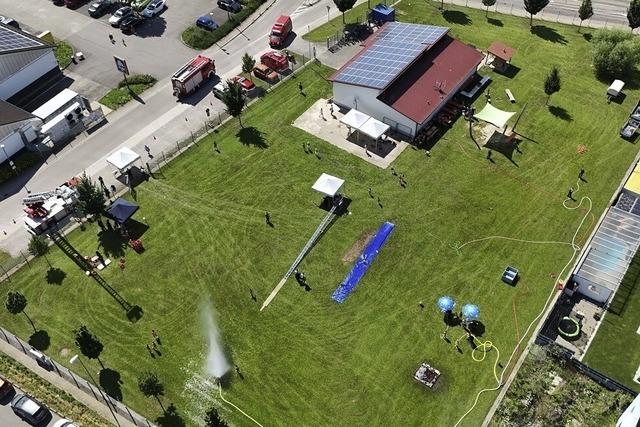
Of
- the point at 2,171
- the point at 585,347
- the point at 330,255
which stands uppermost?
the point at 2,171

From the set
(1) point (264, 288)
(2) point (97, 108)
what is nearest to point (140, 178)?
(2) point (97, 108)

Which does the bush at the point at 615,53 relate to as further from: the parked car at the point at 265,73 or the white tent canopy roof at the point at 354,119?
the parked car at the point at 265,73

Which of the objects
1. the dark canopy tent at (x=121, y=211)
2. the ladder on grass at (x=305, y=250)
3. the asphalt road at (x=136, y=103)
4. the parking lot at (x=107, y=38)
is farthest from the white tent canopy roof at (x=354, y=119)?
the parking lot at (x=107, y=38)

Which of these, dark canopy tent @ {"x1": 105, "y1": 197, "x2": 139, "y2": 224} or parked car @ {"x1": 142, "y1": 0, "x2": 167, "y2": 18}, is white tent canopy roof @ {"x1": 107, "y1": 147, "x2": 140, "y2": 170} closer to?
dark canopy tent @ {"x1": 105, "y1": 197, "x2": 139, "y2": 224}

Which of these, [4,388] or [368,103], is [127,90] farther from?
[4,388]

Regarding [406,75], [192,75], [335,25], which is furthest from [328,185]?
[335,25]

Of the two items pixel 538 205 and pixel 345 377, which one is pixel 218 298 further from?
pixel 538 205

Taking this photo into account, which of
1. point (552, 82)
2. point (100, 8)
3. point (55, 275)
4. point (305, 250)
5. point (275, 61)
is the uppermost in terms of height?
point (100, 8)

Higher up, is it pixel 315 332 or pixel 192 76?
pixel 192 76
